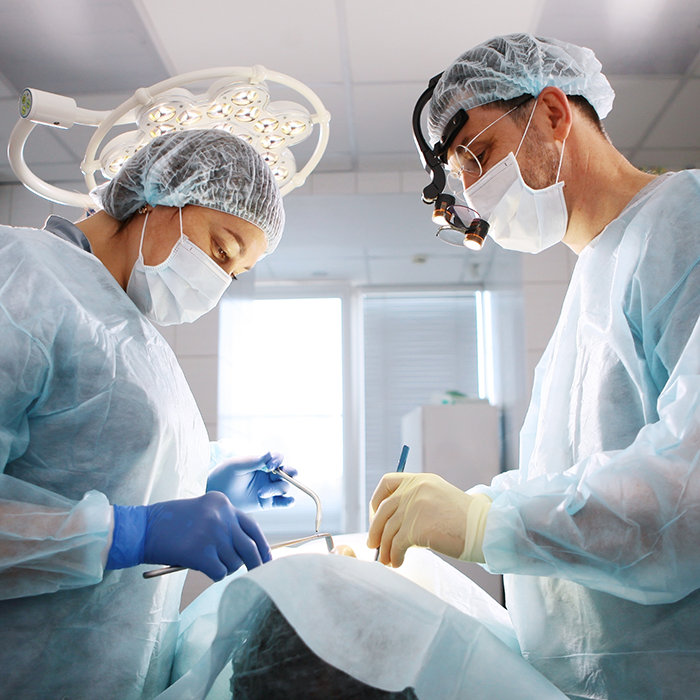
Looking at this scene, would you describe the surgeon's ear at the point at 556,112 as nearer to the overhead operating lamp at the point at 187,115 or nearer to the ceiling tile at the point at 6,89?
the overhead operating lamp at the point at 187,115

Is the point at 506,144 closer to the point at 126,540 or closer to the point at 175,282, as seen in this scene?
the point at 175,282

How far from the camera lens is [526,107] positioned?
48.4 inches

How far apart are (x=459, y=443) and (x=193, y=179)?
7.99 ft

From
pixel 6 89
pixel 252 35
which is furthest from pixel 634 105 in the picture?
pixel 6 89

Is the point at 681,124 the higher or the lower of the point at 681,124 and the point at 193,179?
the higher

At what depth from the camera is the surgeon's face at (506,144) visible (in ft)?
3.95

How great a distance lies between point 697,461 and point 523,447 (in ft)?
1.87

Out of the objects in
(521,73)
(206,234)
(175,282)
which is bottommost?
(175,282)

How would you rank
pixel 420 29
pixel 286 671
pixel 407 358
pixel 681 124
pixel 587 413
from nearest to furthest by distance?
pixel 286 671 < pixel 587 413 < pixel 420 29 < pixel 681 124 < pixel 407 358

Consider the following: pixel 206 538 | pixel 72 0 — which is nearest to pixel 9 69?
pixel 72 0

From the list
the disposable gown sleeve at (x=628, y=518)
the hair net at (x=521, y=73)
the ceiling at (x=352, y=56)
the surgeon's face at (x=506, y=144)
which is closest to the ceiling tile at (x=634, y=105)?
the ceiling at (x=352, y=56)

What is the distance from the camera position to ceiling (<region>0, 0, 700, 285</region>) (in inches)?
84.7

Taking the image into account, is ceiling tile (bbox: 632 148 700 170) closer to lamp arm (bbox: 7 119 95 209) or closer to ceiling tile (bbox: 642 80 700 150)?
ceiling tile (bbox: 642 80 700 150)

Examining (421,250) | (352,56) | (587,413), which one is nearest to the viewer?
(587,413)
